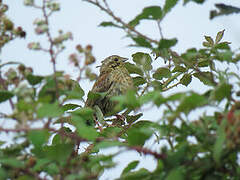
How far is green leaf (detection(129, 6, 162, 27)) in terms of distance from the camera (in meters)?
1.61

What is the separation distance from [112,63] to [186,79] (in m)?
2.41

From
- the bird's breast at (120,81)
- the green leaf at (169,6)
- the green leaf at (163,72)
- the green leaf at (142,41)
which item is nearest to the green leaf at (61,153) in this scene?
the green leaf at (142,41)

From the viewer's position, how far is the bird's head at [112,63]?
5106 millimetres

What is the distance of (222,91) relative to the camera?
1480mm

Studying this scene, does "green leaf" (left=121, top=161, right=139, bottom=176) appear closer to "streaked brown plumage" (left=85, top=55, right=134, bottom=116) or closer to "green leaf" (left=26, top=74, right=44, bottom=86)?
"green leaf" (left=26, top=74, right=44, bottom=86)

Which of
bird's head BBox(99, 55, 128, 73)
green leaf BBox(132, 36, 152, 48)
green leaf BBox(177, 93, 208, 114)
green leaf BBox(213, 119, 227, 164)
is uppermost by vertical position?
bird's head BBox(99, 55, 128, 73)

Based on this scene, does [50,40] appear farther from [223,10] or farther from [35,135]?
[223,10]

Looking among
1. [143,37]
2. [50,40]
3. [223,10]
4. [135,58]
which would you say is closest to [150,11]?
[143,37]

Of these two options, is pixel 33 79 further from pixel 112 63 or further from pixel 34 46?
pixel 112 63

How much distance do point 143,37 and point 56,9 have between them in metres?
0.32

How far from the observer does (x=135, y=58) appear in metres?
2.83

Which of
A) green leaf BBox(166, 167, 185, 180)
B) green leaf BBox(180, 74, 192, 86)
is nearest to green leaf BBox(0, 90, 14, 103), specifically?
green leaf BBox(166, 167, 185, 180)

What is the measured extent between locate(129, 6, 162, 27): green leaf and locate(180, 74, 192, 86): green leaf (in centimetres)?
121

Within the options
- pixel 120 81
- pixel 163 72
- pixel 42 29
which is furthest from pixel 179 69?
pixel 120 81
